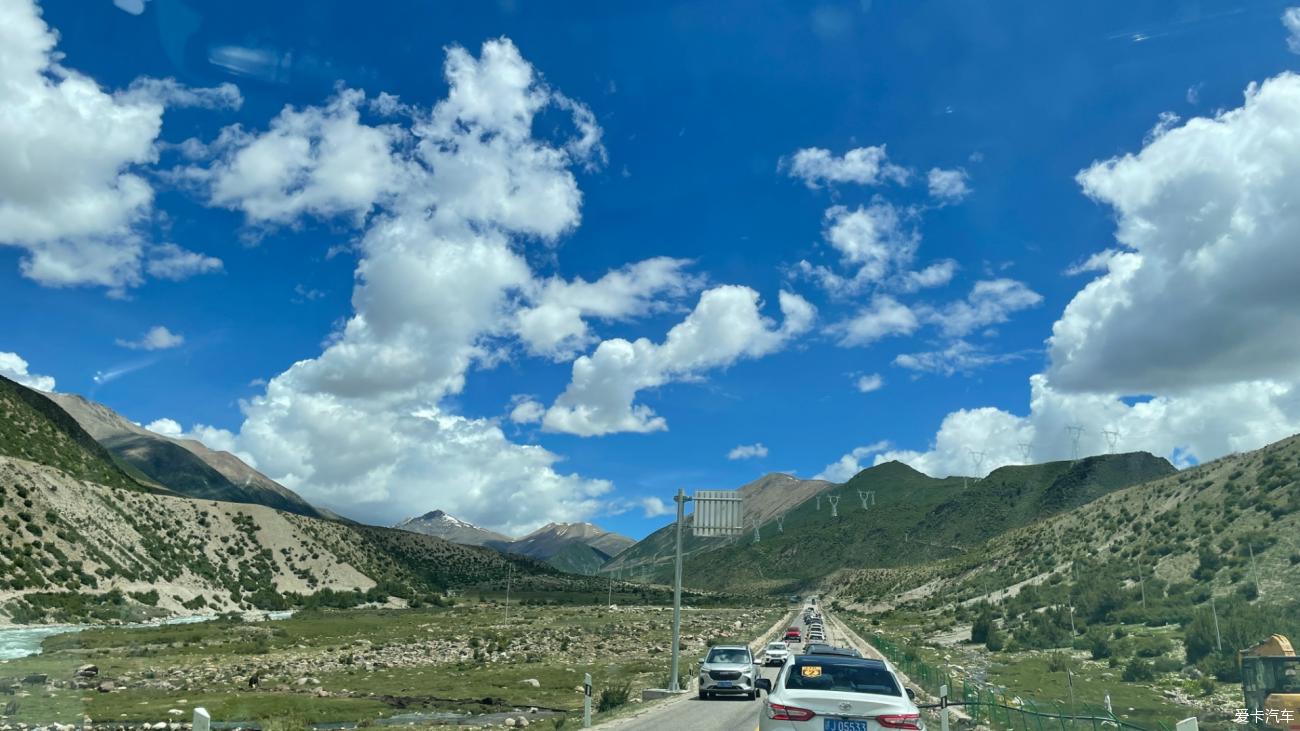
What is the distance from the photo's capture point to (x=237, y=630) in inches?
2913

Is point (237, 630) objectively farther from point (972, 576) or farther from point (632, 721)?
point (972, 576)

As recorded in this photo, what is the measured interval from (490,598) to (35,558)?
83286 millimetres

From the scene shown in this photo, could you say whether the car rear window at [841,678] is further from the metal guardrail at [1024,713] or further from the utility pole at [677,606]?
the utility pole at [677,606]

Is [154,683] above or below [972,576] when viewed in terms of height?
below

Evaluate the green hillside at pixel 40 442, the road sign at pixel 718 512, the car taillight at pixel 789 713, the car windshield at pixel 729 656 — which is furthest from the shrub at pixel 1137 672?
the green hillside at pixel 40 442

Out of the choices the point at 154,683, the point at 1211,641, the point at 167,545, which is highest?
the point at 167,545

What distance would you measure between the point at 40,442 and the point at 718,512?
104 m

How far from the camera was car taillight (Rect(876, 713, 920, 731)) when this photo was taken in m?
12.2

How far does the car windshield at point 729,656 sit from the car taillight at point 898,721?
20848 millimetres

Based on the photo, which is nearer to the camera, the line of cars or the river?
the line of cars

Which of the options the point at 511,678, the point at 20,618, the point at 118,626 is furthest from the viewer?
the point at 118,626

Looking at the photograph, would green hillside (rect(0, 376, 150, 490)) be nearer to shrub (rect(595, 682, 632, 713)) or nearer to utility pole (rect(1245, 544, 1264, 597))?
shrub (rect(595, 682, 632, 713))

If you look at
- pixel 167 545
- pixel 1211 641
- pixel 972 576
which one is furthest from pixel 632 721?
pixel 167 545

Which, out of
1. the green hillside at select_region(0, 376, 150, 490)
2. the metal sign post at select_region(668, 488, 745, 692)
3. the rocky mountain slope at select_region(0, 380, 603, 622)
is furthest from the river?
the metal sign post at select_region(668, 488, 745, 692)
